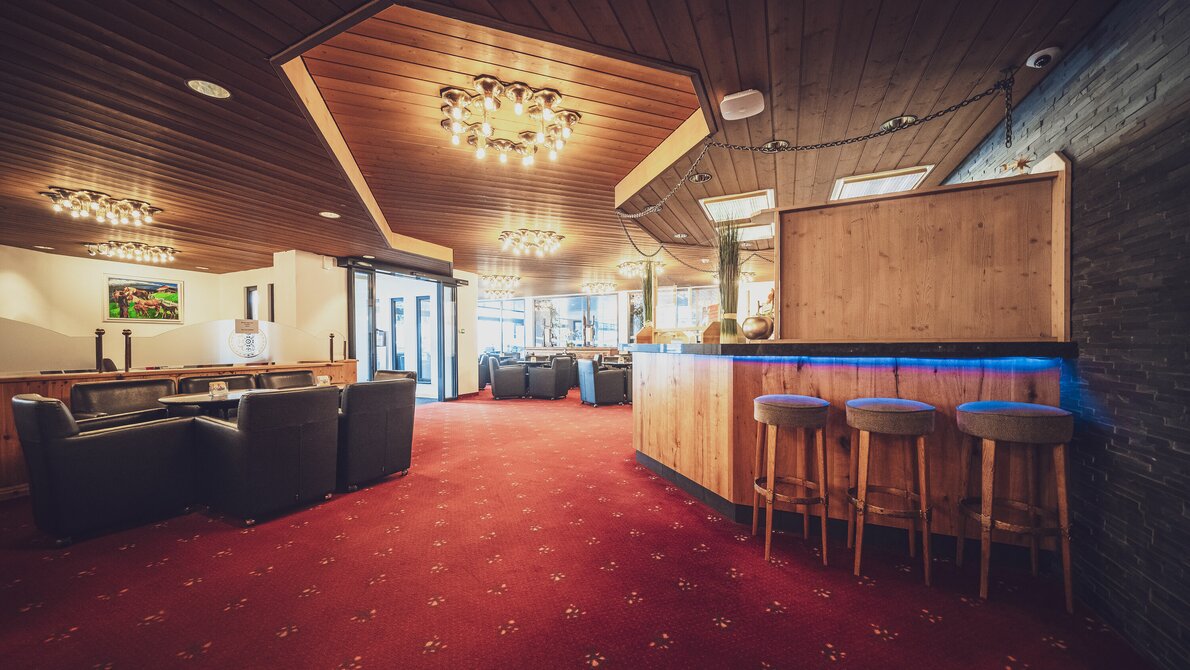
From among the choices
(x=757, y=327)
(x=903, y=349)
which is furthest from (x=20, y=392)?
(x=903, y=349)

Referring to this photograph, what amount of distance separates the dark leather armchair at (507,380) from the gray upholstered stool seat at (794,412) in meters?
7.89

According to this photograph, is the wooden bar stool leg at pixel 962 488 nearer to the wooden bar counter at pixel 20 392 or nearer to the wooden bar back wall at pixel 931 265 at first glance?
the wooden bar back wall at pixel 931 265

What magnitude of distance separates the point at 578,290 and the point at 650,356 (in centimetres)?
1047

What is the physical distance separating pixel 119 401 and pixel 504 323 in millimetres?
12236

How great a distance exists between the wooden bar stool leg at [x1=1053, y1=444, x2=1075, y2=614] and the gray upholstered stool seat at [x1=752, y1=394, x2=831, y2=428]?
38.4 inches

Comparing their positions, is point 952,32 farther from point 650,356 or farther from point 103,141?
point 103,141

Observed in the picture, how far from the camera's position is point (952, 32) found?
2.41 meters

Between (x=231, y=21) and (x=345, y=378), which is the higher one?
(x=231, y=21)

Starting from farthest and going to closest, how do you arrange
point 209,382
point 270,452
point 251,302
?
point 251,302 < point 209,382 < point 270,452

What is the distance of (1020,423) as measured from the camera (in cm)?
195

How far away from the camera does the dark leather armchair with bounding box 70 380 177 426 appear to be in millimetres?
3684

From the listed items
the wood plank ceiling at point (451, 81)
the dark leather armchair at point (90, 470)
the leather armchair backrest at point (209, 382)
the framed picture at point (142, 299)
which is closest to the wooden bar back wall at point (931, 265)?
the wood plank ceiling at point (451, 81)

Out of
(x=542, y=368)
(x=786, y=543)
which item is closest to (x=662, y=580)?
(x=786, y=543)

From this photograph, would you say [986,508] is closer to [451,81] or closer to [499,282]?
[451,81]
